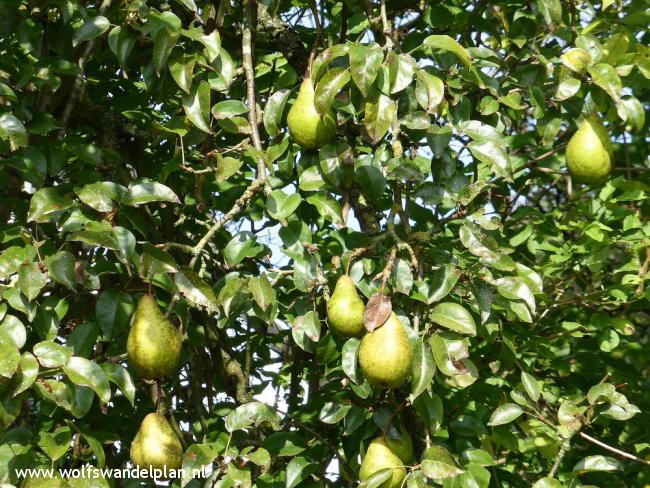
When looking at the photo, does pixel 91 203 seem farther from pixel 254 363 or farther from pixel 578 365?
pixel 578 365

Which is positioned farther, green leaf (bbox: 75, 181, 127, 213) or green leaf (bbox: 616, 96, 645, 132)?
green leaf (bbox: 616, 96, 645, 132)

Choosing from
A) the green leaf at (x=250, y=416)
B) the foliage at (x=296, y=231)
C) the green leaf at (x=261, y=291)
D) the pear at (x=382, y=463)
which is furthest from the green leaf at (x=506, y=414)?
the green leaf at (x=261, y=291)

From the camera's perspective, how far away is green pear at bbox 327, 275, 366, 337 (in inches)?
58.3

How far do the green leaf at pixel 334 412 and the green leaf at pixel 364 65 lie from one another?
0.61 meters

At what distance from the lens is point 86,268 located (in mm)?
1593

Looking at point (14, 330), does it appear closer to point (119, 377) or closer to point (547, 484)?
point (119, 377)

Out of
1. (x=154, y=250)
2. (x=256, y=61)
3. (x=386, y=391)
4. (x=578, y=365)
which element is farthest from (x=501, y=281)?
(x=578, y=365)

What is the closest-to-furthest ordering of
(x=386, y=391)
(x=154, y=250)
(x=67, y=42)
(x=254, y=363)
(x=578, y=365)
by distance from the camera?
(x=154, y=250)
(x=386, y=391)
(x=67, y=42)
(x=254, y=363)
(x=578, y=365)

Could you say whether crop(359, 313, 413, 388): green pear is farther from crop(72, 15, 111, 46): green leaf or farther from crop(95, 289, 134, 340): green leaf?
crop(72, 15, 111, 46): green leaf

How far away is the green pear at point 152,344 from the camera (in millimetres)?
1509

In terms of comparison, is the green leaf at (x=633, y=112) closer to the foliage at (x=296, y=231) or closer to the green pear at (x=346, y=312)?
the foliage at (x=296, y=231)

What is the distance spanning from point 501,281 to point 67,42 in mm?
1064

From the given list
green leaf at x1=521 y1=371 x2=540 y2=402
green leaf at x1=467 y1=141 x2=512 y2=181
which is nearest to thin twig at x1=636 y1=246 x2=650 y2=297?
green leaf at x1=521 y1=371 x2=540 y2=402

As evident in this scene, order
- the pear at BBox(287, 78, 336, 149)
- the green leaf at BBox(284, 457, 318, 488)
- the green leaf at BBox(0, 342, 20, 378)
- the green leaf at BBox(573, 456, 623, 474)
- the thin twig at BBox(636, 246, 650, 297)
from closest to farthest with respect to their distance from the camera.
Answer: the green leaf at BBox(0, 342, 20, 378) → the pear at BBox(287, 78, 336, 149) → the green leaf at BBox(284, 457, 318, 488) → the green leaf at BBox(573, 456, 623, 474) → the thin twig at BBox(636, 246, 650, 297)
